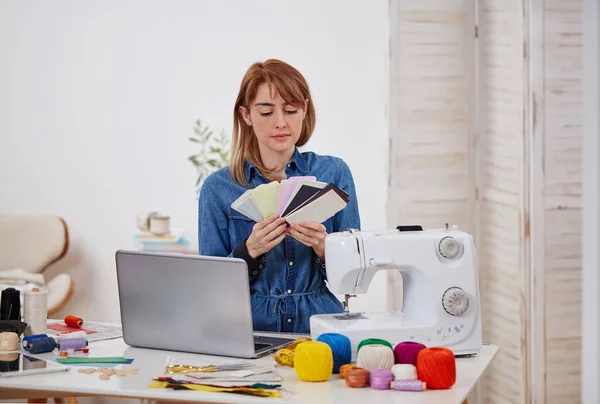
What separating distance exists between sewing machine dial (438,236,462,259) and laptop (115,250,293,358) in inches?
19.2

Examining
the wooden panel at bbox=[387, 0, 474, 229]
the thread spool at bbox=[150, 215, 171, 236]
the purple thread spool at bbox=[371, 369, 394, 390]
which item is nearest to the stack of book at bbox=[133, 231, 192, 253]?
the thread spool at bbox=[150, 215, 171, 236]

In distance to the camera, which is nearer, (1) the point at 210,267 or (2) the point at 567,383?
(1) the point at 210,267

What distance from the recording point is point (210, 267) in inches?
90.9

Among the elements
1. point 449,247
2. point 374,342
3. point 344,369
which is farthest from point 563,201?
point 344,369

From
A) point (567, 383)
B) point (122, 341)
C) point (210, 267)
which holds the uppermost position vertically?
point (210, 267)

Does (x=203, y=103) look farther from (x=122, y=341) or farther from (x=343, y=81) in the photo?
(x=122, y=341)

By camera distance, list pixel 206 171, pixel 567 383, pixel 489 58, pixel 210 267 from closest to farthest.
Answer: pixel 210 267
pixel 567 383
pixel 489 58
pixel 206 171

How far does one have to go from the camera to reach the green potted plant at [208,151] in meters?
5.45

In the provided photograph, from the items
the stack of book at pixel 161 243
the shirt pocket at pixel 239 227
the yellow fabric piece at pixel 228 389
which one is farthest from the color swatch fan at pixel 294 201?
the stack of book at pixel 161 243

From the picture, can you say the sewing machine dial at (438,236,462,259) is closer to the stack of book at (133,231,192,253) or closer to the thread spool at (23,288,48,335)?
the thread spool at (23,288,48,335)

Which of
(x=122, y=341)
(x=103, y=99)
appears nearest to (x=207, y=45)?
(x=103, y=99)

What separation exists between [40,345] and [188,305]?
0.41m

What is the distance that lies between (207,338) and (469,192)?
93.5 inches

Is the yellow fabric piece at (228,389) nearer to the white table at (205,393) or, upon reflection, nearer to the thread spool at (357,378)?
the white table at (205,393)
